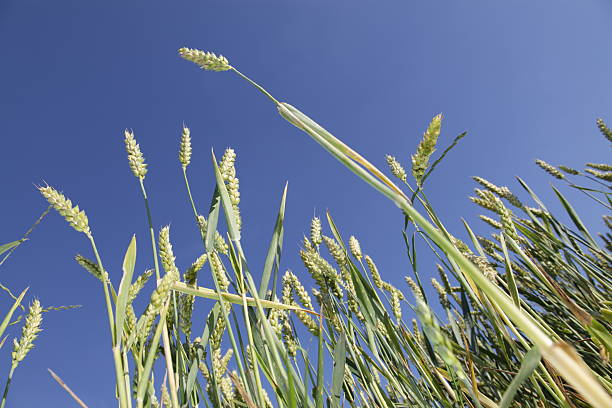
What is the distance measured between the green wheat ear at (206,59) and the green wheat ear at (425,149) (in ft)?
1.32

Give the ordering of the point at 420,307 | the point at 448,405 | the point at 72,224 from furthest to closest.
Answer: the point at 448,405, the point at 72,224, the point at 420,307

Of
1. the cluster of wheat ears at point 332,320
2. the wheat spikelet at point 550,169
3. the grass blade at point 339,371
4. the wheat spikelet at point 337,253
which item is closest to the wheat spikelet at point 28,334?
the cluster of wheat ears at point 332,320

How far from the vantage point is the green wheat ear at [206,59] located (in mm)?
751

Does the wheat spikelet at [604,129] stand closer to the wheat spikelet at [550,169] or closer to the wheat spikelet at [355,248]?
the wheat spikelet at [550,169]

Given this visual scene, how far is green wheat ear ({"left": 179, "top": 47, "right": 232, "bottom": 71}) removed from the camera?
29.6 inches

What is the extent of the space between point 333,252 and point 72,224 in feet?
2.15

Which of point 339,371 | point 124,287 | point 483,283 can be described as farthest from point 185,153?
point 483,283

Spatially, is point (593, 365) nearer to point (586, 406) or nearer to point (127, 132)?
point (586, 406)

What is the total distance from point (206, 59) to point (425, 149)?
46 cm

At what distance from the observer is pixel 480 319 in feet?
5.37

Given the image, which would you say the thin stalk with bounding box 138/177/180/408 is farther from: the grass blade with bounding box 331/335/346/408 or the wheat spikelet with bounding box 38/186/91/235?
the grass blade with bounding box 331/335/346/408

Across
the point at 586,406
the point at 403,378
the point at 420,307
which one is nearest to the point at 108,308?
the point at 420,307

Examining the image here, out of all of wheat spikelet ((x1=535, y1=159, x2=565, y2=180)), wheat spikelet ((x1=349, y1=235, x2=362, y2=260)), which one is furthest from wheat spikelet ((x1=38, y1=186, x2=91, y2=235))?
wheat spikelet ((x1=535, y1=159, x2=565, y2=180))

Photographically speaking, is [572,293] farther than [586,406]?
Yes
